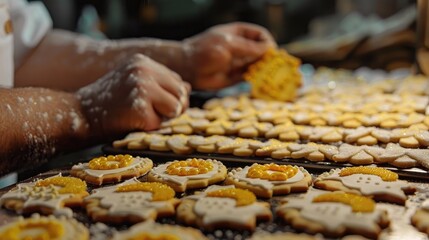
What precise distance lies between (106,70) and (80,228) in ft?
4.57

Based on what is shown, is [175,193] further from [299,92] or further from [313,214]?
[299,92]

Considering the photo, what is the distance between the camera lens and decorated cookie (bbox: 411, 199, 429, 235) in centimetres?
80

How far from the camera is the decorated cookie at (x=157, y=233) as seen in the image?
777 mm

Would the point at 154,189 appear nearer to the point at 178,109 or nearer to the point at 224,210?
the point at 224,210

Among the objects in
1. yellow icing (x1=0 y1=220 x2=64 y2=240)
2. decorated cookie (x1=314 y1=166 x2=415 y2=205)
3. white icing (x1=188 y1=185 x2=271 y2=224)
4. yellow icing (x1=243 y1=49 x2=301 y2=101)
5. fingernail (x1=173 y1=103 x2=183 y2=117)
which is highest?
yellow icing (x1=243 y1=49 x2=301 y2=101)

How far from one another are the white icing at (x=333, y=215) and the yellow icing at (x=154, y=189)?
22cm

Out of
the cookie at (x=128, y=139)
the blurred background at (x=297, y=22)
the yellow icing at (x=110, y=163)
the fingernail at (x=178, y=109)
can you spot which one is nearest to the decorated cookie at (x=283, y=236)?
the yellow icing at (x=110, y=163)

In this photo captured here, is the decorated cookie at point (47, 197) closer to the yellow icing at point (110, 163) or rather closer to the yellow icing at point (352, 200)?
the yellow icing at point (110, 163)

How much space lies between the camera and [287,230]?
2.78ft

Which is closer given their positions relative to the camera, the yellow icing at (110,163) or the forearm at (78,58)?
the yellow icing at (110,163)

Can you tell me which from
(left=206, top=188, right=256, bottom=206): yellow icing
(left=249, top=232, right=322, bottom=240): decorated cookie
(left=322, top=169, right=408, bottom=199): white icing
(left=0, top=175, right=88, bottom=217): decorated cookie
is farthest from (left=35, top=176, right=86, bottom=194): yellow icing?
(left=322, top=169, right=408, bottom=199): white icing

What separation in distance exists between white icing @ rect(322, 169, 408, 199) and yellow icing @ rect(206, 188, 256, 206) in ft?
0.66

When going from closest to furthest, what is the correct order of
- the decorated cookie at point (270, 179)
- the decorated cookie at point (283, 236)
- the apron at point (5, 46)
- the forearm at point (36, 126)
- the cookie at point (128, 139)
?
the decorated cookie at point (283, 236), the decorated cookie at point (270, 179), the forearm at point (36, 126), the cookie at point (128, 139), the apron at point (5, 46)

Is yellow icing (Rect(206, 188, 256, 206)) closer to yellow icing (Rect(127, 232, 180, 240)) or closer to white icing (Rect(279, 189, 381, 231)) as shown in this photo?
white icing (Rect(279, 189, 381, 231))
